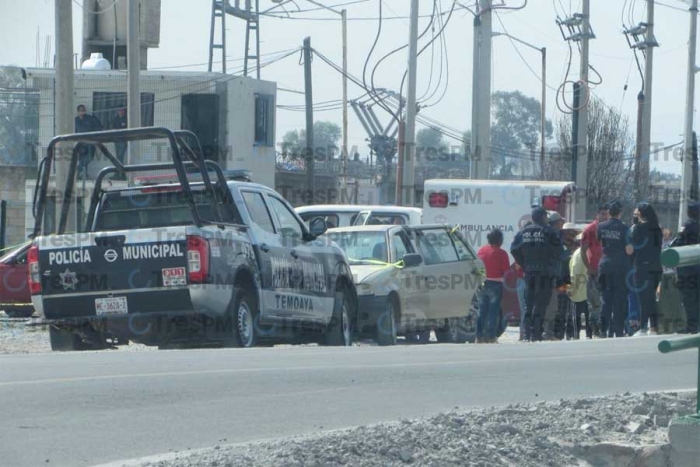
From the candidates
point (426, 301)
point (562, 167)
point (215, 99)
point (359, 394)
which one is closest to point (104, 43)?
point (215, 99)

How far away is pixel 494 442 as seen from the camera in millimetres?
6773

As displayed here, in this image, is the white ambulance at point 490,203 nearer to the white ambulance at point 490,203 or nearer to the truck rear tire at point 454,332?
the white ambulance at point 490,203

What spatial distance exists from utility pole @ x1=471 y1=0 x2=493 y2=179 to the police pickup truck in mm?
13342

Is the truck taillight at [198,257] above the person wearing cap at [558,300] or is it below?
above

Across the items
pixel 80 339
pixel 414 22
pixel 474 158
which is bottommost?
pixel 80 339

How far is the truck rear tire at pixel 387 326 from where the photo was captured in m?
15.7

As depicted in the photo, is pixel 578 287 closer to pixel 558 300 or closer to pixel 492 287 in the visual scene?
pixel 558 300

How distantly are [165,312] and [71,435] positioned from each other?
5152mm

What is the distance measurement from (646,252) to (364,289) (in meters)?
3.82

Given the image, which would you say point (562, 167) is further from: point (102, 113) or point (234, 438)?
point (234, 438)

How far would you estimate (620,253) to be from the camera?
16203 mm

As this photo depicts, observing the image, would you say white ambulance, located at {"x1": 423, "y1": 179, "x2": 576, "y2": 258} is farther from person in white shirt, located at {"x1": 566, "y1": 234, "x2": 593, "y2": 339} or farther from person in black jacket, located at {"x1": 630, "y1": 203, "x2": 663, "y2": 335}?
person in black jacket, located at {"x1": 630, "y1": 203, "x2": 663, "y2": 335}

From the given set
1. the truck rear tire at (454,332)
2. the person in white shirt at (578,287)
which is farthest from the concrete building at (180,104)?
the person in white shirt at (578,287)

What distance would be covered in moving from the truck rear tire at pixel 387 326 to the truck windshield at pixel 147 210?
353cm
